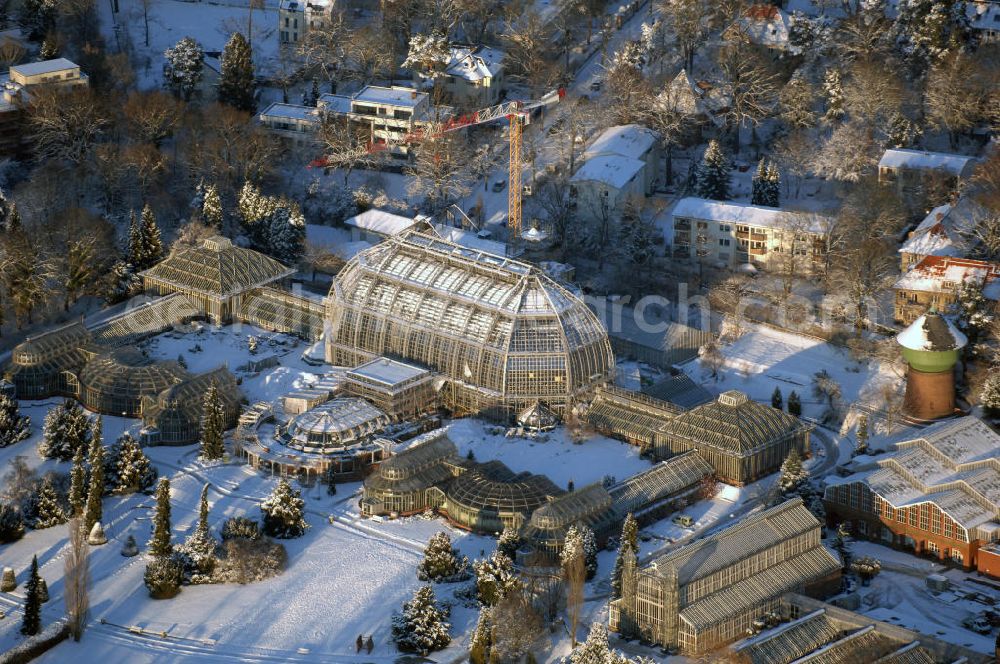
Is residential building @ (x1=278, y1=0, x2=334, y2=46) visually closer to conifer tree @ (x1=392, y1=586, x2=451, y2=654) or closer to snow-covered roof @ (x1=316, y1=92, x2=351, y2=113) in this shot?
snow-covered roof @ (x1=316, y1=92, x2=351, y2=113)

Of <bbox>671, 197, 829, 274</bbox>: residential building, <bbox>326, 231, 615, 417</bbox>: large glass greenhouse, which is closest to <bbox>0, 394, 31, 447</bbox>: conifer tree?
<bbox>326, 231, 615, 417</bbox>: large glass greenhouse

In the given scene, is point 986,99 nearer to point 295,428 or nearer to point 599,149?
point 599,149

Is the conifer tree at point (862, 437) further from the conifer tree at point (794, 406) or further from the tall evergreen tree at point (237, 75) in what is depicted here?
the tall evergreen tree at point (237, 75)

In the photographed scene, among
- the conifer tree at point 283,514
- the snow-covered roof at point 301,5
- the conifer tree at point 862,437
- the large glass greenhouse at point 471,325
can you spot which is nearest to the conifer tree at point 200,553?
the conifer tree at point 283,514

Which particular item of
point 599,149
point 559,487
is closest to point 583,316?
point 559,487

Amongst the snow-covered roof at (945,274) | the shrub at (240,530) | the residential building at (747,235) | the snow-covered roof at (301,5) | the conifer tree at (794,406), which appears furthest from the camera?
the snow-covered roof at (301,5)

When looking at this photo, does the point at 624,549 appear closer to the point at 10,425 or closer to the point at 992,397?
A: the point at 992,397
